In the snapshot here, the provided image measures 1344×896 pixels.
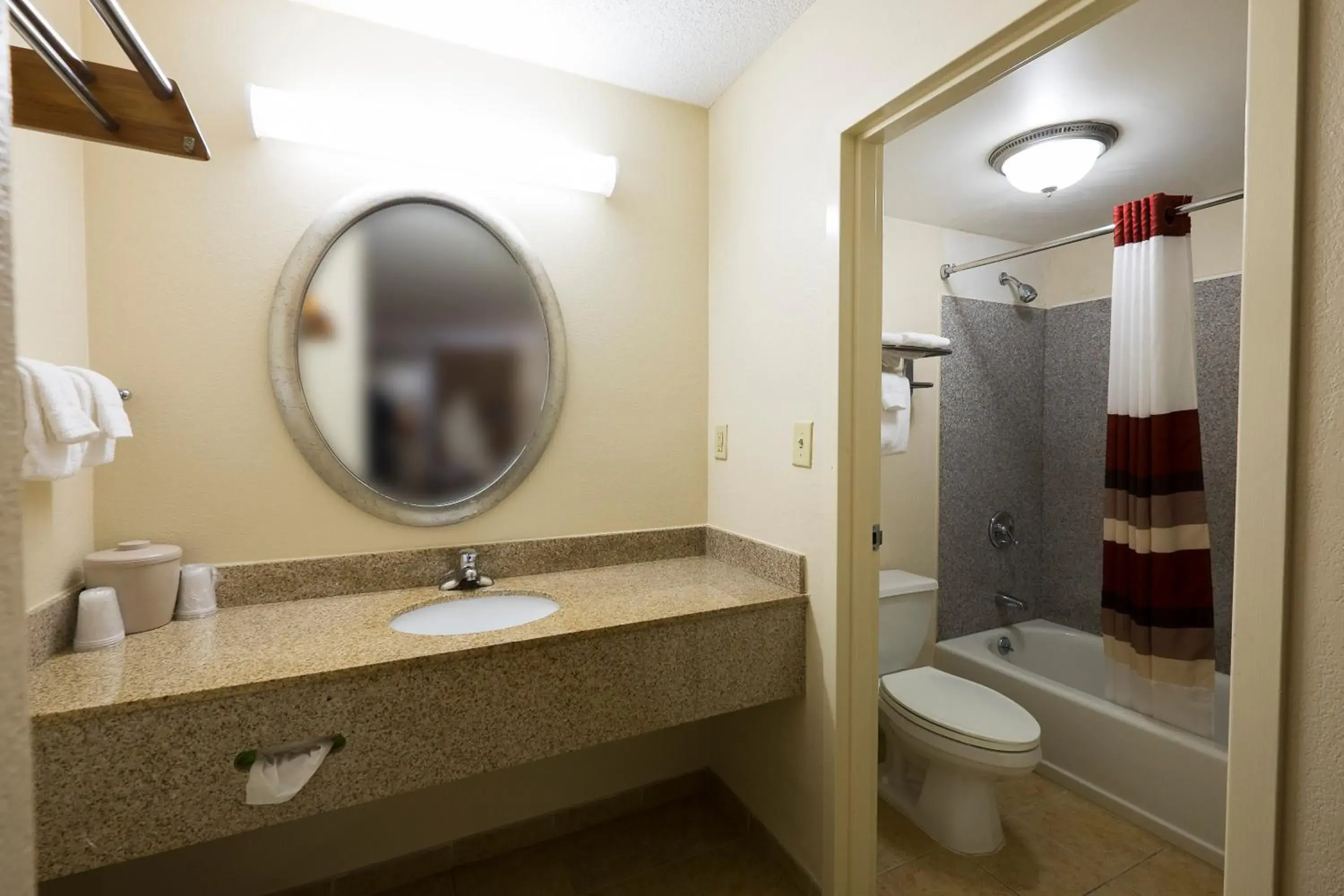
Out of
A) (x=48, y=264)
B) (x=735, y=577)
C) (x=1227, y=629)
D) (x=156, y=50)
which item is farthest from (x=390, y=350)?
(x=1227, y=629)

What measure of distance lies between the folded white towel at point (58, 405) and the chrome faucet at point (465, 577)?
779 mm

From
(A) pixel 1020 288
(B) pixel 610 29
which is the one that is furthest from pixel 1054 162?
(B) pixel 610 29

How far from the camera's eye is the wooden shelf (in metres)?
0.83

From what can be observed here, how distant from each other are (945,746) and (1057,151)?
6.02 feet

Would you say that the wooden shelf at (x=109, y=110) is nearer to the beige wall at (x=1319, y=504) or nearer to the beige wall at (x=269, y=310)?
the beige wall at (x=269, y=310)

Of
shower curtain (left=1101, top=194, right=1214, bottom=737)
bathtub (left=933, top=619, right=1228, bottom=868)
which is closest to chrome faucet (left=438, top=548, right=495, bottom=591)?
bathtub (left=933, top=619, right=1228, bottom=868)

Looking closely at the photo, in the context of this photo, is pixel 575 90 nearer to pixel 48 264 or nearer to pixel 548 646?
pixel 48 264

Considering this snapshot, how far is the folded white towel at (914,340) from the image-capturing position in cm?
202

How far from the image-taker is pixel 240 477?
144 centimetres

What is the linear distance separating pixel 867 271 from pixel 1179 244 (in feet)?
4.10

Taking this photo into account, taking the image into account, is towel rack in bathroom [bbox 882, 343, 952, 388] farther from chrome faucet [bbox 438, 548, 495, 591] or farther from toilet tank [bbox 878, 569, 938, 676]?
chrome faucet [bbox 438, 548, 495, 591]

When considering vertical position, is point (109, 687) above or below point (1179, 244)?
below

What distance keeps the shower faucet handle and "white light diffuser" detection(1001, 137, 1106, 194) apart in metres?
1.44

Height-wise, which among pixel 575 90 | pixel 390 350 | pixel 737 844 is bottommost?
pixel 737 844
